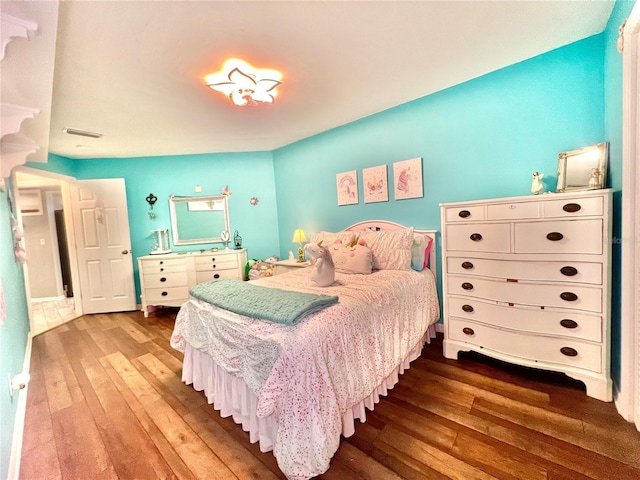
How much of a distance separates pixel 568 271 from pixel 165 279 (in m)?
4.42

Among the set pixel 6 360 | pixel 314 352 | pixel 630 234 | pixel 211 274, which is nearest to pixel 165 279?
pixel 211 274

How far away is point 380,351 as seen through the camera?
1741 millimetres

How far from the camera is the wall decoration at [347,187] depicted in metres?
3.38

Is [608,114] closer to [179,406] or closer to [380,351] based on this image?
[380,351]

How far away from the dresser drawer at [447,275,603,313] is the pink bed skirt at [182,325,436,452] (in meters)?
0.63

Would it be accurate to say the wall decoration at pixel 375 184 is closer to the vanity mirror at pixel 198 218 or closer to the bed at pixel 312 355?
the bed at pixel 312 355

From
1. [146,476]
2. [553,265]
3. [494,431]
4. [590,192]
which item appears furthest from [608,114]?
[146,476]

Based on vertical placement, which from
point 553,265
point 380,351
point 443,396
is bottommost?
point 443,396

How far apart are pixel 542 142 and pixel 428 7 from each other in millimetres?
1413

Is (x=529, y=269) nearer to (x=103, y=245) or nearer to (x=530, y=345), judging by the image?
(x=530, y=345)

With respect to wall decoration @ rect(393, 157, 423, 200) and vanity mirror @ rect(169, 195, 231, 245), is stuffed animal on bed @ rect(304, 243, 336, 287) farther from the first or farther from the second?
vanity mirror @ rect(169, 195, 231, 245)

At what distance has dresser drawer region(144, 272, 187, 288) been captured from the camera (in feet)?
12.9

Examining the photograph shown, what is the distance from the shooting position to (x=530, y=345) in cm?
190

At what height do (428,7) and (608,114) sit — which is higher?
(428,7)
